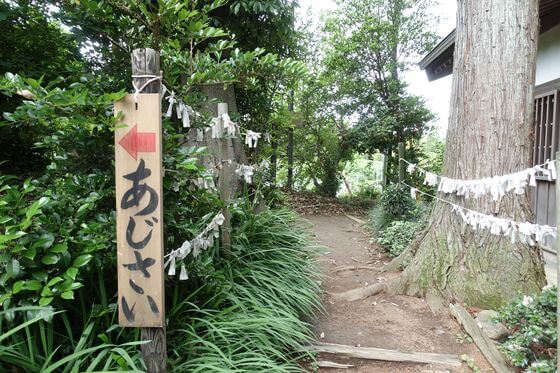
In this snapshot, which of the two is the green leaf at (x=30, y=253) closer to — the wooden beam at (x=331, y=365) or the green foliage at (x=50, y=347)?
the green foliage at (x=50, y=347)

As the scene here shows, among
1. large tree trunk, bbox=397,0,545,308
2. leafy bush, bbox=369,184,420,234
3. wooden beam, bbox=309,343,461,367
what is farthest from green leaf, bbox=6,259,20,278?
leafy bush, bbox=369,184,420,234

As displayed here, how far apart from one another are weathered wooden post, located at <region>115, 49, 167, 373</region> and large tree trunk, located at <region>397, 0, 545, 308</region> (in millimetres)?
2942

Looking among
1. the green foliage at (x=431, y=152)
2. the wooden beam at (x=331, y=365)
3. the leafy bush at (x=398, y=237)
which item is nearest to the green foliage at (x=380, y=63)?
the green foliage at (x=431, y=152)

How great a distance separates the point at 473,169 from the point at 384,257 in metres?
2.70

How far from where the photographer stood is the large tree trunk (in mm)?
3096

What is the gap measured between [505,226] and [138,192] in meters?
2.68

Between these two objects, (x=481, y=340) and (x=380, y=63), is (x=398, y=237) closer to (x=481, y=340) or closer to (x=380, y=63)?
(x=481, y=340)

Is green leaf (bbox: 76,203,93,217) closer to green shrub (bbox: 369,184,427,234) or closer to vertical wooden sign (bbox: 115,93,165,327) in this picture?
vertical wooden sign (bbox: 115,93,165,327)

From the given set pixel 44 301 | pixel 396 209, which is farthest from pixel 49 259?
pixel 396 209

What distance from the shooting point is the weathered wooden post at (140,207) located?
5.24ft

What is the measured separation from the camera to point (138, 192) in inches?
63.1

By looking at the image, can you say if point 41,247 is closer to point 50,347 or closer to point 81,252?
point 81,252

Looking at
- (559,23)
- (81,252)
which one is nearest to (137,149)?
(81,252)

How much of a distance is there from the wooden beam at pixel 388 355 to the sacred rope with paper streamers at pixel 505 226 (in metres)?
1.05
